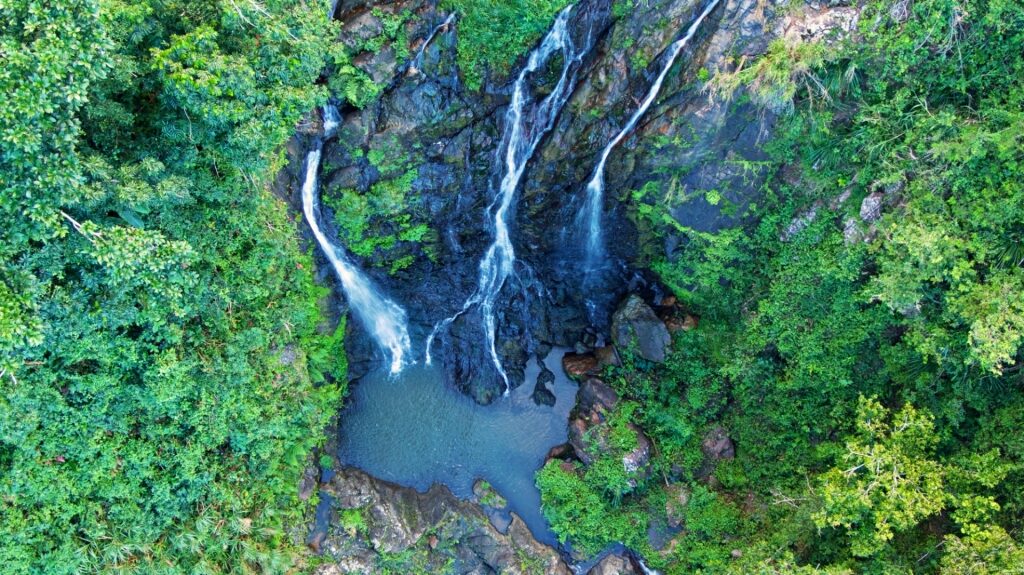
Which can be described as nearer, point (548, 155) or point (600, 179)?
point (548, 155)

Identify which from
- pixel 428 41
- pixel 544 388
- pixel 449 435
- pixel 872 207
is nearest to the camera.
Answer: pixel 872 207

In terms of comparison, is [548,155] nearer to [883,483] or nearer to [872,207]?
[872,207]

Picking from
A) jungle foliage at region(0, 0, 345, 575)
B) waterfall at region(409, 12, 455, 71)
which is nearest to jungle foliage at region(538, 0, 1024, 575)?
waterfall at region(409, 12, 455, 71)

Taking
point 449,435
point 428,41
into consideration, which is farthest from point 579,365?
point 428,41

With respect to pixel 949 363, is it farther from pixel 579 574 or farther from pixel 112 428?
pixel 112 428

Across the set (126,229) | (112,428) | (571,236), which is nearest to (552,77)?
(571,236)

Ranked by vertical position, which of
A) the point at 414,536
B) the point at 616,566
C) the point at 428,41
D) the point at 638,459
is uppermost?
the point at 428,41
